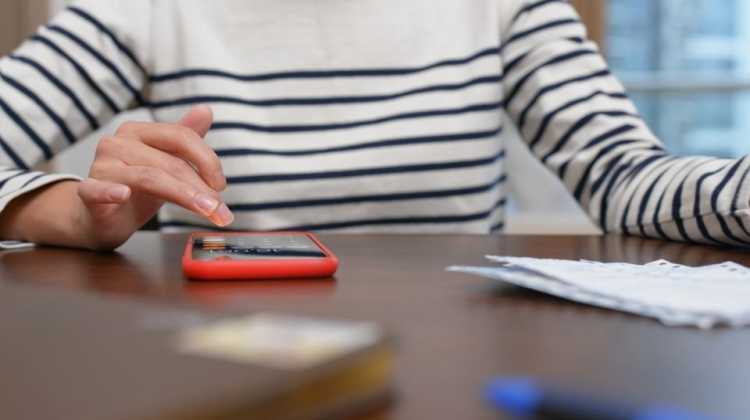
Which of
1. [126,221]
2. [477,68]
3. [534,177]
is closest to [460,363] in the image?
[126,221]

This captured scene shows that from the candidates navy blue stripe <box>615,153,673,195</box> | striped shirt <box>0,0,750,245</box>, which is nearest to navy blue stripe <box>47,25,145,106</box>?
striped shirt <box>0,0,750,245</box>

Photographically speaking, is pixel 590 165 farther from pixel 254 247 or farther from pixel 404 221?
pixel 254 247

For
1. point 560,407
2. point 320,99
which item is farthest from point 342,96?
point 560,407

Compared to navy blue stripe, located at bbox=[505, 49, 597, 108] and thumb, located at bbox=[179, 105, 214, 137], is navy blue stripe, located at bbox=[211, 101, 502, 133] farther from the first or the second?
thumb, located at bbox=[179, 105, 214, 137]

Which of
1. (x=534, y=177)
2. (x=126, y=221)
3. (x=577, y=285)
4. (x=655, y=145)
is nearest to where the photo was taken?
(x=577, y=285)

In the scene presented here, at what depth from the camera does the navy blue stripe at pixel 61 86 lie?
3.30 feet

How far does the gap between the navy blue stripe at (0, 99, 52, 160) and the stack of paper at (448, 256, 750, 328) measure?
27.8 inches

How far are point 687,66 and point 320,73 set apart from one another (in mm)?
1822

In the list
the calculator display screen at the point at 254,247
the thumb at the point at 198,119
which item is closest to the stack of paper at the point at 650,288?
the calculator display screen at the point at 254,247

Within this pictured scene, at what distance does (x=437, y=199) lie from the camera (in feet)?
3.49

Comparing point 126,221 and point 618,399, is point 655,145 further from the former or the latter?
point 618,399

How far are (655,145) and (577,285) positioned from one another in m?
0.62

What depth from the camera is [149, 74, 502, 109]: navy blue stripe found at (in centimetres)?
105

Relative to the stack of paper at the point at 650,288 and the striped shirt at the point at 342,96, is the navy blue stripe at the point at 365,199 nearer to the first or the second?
the striped shirt at the point at 342,96
